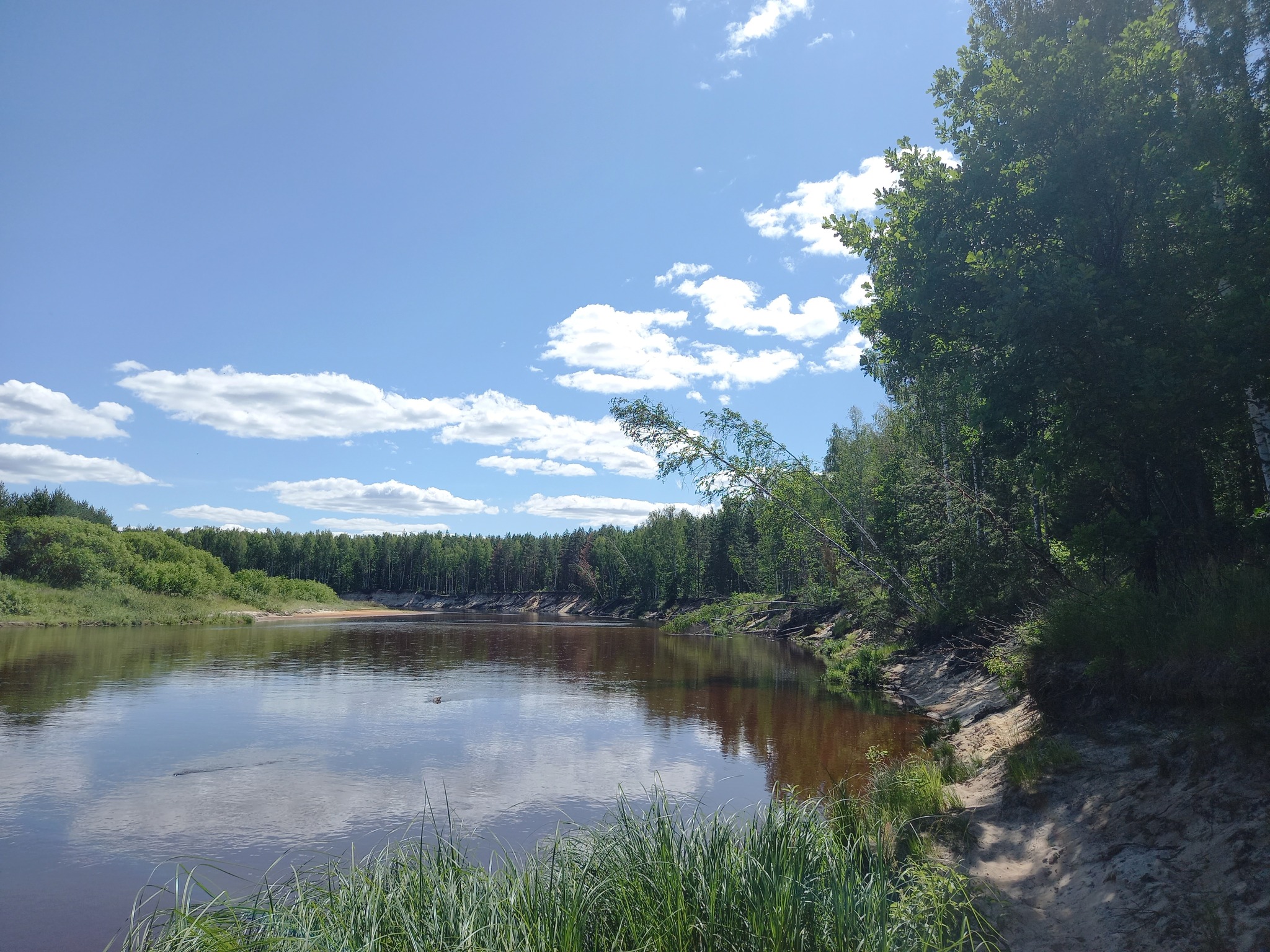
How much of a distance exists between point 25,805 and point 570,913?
14.1 metres

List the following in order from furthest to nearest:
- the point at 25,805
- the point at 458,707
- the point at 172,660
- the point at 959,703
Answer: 1. the point at 172,660
2. the point at 458,707
3. the point at 959,703
4. the point at 25,805

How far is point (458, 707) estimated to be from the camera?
2572 centimetres

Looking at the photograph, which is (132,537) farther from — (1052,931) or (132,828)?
(1052,931)

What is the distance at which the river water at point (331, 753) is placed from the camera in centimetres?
1155

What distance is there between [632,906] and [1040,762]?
7.23 m

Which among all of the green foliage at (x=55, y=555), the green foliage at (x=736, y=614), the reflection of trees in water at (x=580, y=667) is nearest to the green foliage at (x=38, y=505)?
the green foliage at (x=55, y=555)

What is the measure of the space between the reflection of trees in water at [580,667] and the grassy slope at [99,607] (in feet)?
13.6

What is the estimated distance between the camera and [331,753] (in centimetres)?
1844

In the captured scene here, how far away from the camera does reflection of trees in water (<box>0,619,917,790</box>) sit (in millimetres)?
19281

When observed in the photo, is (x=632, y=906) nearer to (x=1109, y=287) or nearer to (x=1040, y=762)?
(x=1040, y=762)

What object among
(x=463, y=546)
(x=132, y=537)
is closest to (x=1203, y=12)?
(x=132, y=537)

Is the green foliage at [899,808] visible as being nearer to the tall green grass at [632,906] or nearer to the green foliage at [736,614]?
the tall green grass at [632,906]

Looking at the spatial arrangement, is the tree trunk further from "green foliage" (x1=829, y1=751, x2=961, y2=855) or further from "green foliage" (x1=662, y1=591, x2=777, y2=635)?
"green foliage" (x1=662, y1=591, x2=777, y2=635)

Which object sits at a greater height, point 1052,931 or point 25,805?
point 1052,931
